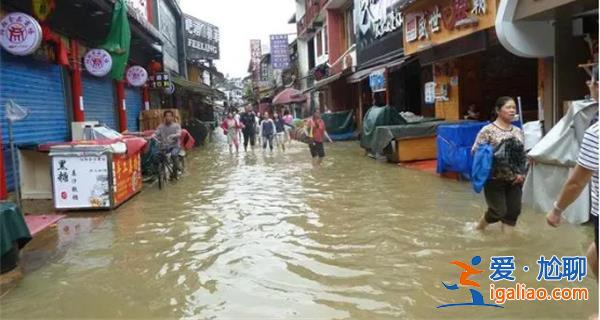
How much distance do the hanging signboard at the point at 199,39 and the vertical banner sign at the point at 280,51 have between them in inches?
206

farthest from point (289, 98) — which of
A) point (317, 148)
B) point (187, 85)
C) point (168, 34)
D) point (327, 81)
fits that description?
point (317, 148)

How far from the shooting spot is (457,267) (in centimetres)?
541

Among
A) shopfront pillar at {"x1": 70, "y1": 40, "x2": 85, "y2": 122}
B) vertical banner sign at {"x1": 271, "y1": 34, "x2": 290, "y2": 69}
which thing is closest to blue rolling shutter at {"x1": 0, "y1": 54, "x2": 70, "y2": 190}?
shopfront pillar at {"x1": 70, "y1": 40, "x2": 85, "y2": 122}

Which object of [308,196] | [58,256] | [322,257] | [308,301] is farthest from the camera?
[308,196]

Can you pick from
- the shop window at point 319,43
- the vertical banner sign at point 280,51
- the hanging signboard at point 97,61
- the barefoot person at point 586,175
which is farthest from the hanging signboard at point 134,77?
the vertical banner sign at point 280,51

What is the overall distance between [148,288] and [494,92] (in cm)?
1244

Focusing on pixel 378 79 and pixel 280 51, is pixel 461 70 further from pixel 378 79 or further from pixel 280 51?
pixel 280 51

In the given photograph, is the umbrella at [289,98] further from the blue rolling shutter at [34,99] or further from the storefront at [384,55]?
the blue rolling shutter at [34,99]

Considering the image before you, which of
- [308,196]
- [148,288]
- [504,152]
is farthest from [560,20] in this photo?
[148,288]

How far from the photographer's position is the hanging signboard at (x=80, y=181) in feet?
29.4

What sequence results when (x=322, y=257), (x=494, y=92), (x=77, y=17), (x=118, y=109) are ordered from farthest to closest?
(x=118, y=109), (x=494, y=92), (x=77, y=17), (x=322, y=257)

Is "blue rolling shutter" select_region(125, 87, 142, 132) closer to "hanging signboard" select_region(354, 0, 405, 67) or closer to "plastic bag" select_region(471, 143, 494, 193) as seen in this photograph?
"hanging signboard" select_region(354, 0, 405, 67)

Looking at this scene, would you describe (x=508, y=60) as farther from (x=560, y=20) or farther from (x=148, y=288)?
(x=148, y=288)

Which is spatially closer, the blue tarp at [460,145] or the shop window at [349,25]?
the blue tarp at [460,145]
